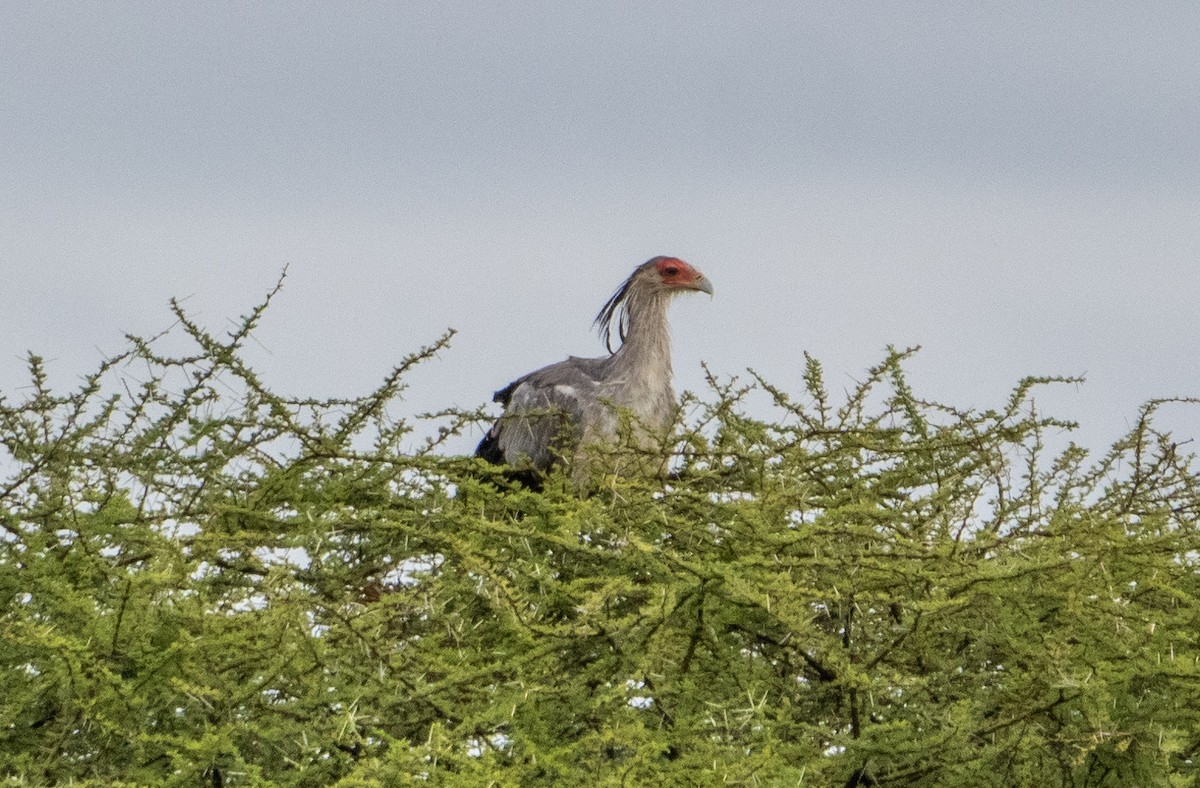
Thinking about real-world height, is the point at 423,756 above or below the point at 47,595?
below

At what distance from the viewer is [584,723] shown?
385 centimetres

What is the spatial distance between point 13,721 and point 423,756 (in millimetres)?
1302

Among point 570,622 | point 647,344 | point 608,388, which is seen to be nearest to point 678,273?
point 647,344

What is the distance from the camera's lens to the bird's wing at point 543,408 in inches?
267

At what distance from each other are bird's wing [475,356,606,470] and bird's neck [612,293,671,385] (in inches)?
7.1

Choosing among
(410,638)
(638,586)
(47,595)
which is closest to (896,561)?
(638,586)

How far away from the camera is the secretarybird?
6.68 meters

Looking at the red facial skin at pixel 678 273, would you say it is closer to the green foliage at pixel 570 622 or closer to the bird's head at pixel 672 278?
the bird's head at pixel 672 278

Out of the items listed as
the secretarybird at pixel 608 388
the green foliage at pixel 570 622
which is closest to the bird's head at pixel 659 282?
the secretarybird at pixel 608 388

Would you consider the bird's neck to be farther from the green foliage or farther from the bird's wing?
the green foliage

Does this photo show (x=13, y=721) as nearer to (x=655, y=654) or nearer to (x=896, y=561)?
(x=655, y=654)

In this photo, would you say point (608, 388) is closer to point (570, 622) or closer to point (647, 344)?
point (647, 344)

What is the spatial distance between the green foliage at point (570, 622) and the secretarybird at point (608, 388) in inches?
54.8

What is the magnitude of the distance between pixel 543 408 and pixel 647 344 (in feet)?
3.70
